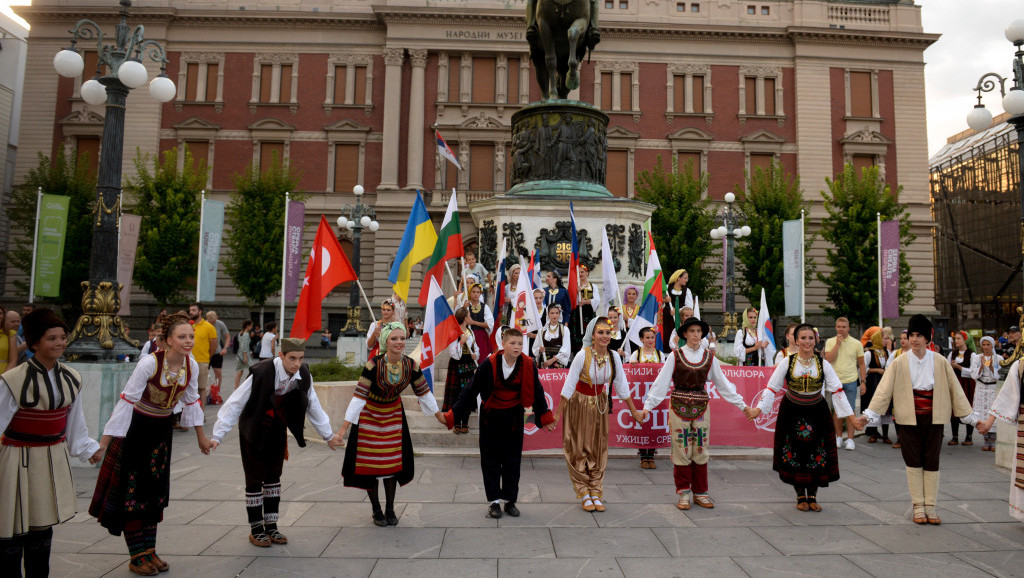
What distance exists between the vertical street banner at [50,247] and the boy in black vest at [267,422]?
60.1ft

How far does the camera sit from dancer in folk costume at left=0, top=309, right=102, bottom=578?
3.83 m

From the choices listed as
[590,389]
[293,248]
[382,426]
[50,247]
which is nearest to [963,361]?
[590,389]

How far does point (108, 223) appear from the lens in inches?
327

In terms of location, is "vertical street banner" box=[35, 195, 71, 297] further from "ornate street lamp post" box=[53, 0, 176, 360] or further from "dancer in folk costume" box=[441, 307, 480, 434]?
"dancer in folk costume" box=[441, 307, 480, 434]

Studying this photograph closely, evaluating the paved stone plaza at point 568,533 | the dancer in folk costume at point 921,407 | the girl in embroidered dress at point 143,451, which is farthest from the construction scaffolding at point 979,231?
the girl in embroidered dress at point 143,451

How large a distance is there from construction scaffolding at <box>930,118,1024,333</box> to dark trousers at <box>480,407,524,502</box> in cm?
5006

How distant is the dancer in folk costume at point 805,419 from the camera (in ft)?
20.1

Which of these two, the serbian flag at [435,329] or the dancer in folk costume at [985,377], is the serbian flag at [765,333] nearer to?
the dancer in folk costume at [985,377]

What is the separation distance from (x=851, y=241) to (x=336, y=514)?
30839 mm

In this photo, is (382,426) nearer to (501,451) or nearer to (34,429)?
(501,451)

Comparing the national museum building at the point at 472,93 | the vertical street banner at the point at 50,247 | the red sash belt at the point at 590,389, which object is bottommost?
the red sash belt at the point at 590,389

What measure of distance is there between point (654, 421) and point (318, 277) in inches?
179

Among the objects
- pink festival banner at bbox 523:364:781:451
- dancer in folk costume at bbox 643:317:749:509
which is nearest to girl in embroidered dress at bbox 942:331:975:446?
pink festival banner at bbox 523:364:781:451

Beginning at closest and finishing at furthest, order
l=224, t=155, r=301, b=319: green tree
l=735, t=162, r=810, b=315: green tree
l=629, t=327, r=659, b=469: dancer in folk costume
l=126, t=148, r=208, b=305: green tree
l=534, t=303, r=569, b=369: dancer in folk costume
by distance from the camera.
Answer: l=629, t=327, r=659, b=469: dancer in folk costume < l=534, t=303, r=569, b=369: dancer in folk costume < l=126, t=148, r=208, b=305: green tree < l=735, t=162, r=810, b=315: green tree < l=224, t=155, r=301, b=319: green tree
